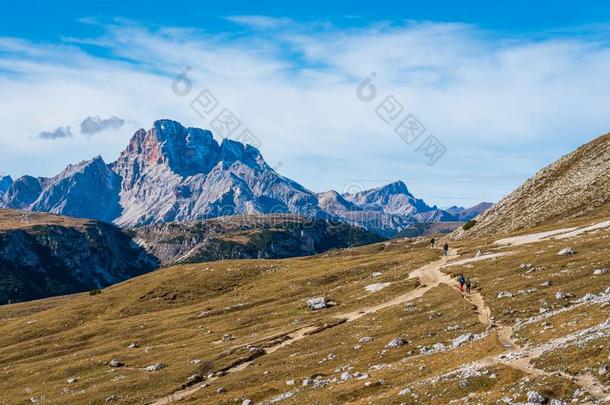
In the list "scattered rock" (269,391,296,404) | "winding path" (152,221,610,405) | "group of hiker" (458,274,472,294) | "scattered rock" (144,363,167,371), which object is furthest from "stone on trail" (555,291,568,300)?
"scattered rock" (144,363,167,371)

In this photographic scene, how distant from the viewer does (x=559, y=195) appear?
14538 centimetres

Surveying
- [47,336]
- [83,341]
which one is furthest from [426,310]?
[47,336]

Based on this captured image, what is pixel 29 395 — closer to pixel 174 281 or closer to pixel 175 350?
pixel 175 350

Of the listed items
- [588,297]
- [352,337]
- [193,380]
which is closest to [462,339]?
[588,297]

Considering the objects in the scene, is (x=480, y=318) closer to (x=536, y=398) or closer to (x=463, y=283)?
(x=463, y=283)

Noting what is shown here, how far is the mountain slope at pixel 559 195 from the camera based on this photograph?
134m

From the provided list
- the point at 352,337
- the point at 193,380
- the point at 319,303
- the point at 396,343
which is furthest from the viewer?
the point at 319,303

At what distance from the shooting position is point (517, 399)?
3369 cm

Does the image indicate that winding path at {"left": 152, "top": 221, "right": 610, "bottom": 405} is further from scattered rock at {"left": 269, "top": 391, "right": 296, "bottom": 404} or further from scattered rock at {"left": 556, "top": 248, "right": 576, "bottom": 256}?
scattered rock at {"left": 269, "top": 391, "right": 296, "bottom": 404}

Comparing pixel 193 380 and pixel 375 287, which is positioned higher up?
pixel 375 287

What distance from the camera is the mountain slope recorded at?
13438 centimetres

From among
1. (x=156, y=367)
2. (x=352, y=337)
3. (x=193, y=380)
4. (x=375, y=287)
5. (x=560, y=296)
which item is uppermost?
(x=375, y=287)

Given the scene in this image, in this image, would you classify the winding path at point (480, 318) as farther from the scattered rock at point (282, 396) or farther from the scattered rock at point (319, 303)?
the scattered rock at point (282, 396)

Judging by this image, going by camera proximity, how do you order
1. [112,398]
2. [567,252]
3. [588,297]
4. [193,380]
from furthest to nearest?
[567,252] < [193,380] < [112,398] < [588,297]
